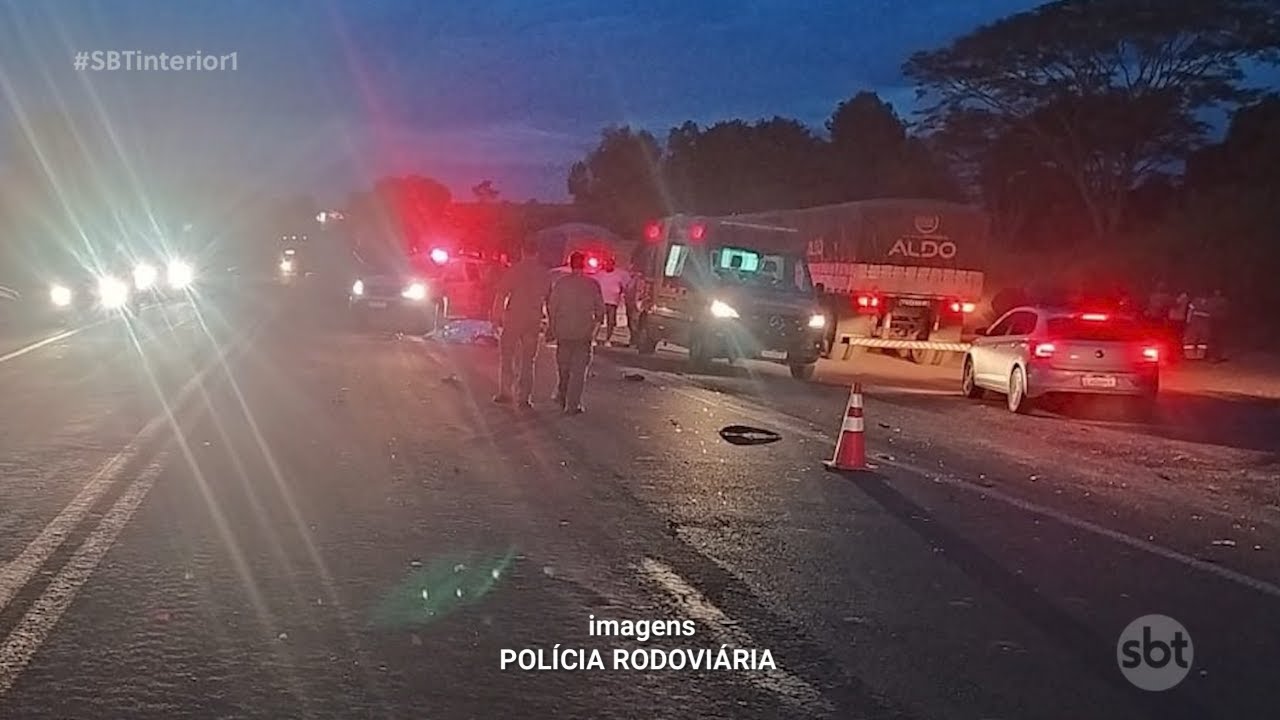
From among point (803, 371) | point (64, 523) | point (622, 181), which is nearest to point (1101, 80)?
point (803, 371)

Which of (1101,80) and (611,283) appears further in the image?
(1101,80)

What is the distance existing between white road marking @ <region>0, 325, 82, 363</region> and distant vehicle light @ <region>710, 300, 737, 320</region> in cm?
1034

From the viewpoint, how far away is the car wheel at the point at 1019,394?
20516 millimetres

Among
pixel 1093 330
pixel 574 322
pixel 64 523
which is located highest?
pixel 1093 330

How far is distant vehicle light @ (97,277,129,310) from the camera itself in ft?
118

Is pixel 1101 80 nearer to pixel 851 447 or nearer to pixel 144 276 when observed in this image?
pixel 144 276

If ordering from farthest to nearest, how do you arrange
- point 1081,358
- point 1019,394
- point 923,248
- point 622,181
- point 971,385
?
point 622,181, point 923,248, point 971,385, point 1019,394, point 1081,358

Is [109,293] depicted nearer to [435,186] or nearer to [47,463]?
[47,463]

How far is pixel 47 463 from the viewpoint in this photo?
12.5 m

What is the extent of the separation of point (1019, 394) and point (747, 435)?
6.08m

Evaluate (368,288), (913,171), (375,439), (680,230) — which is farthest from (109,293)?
(913,171)

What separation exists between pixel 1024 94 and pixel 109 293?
2705 cm

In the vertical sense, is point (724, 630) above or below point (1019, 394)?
below

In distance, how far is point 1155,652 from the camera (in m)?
7.51
